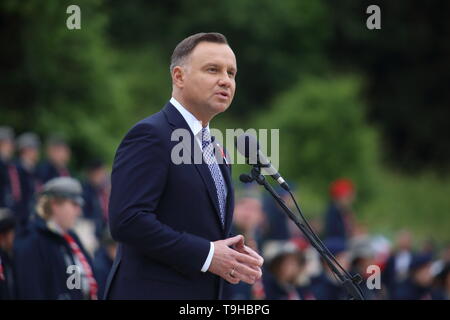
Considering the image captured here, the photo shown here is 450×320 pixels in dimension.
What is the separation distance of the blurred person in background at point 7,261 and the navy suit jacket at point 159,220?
7.52ft

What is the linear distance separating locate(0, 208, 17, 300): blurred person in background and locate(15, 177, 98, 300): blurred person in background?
0.08 m

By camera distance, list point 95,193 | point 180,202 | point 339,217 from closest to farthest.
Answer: point 180,202 < point 95,193 < point 339,217

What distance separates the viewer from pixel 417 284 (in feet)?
38.3

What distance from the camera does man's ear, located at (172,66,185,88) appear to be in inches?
158

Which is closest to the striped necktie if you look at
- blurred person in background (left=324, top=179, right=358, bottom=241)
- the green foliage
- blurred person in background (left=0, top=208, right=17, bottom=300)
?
blurred person in background (left=0, top=208, right=17, bottom=300)

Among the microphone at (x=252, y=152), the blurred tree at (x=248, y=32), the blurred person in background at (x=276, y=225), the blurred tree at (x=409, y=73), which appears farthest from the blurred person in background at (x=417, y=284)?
the blurred tree at (x=409, y=73)

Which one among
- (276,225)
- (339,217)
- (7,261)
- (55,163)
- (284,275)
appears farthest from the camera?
(339,217)

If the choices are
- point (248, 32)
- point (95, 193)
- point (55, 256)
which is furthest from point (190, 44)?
point (248, 32)

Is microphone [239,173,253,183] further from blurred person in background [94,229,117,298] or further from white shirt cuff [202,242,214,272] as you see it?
blurred person in background [94,229,117,298]

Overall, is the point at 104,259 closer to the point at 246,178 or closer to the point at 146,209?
the point at 246,178

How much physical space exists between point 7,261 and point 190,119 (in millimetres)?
3012

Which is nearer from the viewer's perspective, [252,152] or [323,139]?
[252,152]
